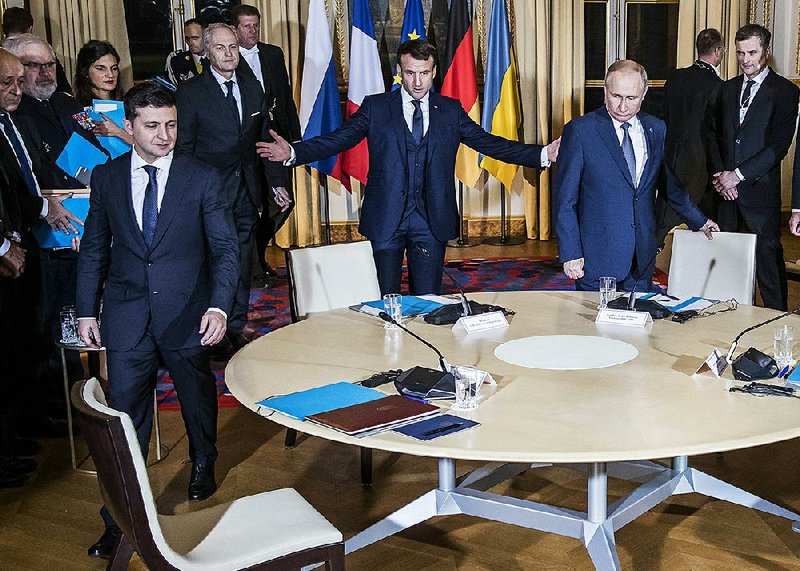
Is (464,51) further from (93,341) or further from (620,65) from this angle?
(93,341)

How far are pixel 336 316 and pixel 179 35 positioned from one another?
19.7 feet

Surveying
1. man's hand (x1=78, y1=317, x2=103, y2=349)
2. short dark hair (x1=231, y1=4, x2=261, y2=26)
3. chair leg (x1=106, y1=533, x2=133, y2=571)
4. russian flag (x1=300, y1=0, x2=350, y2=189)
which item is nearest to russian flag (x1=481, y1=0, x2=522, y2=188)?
russian flag (x1=300, y1=0, x2=350, y2=189)

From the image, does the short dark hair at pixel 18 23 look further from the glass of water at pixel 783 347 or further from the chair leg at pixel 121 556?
the glass of water at pixel 783 347

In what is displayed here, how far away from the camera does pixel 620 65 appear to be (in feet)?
13.2

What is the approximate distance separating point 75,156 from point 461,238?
5143 mm

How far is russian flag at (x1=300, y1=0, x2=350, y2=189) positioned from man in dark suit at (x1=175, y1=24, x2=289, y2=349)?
3.02m

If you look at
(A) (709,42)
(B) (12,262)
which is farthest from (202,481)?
(A) (709,42)

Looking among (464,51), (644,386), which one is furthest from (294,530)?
(464,51)

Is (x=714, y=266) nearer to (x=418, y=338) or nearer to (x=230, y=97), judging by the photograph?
(x=418, y=338)

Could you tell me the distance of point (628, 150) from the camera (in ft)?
13.8

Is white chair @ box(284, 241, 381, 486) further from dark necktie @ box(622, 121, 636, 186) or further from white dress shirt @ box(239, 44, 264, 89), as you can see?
white dress shirt @ box(239, 44, 264, 89)

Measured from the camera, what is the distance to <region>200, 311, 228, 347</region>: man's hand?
11.1 ft

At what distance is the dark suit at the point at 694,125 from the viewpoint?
633 cm

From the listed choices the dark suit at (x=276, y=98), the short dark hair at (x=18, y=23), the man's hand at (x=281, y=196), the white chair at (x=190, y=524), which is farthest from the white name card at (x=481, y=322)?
the short dark hair at (x=18, y=23)
